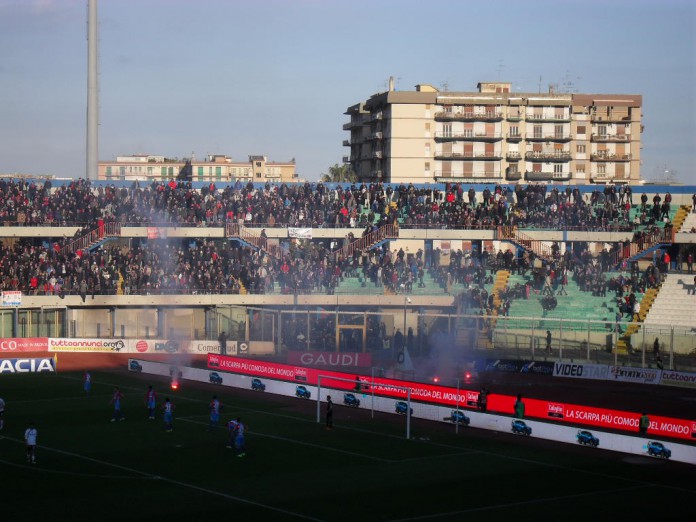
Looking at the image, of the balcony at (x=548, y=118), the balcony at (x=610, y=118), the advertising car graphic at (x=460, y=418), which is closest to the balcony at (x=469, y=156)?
the balcony at (x=548, y=118)

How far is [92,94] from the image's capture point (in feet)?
268

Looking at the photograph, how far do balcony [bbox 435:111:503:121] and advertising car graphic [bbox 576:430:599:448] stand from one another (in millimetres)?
86742

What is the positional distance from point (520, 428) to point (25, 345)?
1386 inches

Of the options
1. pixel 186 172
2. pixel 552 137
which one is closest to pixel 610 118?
pixel 552 137

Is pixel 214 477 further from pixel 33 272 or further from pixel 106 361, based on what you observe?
pixel 33 272

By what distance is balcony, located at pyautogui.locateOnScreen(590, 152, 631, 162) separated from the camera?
130 metres

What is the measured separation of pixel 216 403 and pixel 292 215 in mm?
34310

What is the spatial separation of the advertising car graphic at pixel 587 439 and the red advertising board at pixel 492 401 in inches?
105

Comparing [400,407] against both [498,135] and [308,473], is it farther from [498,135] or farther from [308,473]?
[498,135]

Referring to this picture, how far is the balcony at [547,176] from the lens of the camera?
126375 millimetres

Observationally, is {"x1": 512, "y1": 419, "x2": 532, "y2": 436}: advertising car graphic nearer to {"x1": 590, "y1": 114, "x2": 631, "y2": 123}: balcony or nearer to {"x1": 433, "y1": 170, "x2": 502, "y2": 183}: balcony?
{"x1": 433, "y1": 170, "x2": 502, "y2": 183}: balcony

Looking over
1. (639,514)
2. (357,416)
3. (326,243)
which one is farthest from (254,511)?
(326,243)

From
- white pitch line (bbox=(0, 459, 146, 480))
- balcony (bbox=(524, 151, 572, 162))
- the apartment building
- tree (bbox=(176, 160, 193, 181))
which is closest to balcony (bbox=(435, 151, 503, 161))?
the apartment building

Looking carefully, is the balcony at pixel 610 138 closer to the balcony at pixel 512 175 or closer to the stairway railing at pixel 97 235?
the balcony at pixel 512 175
